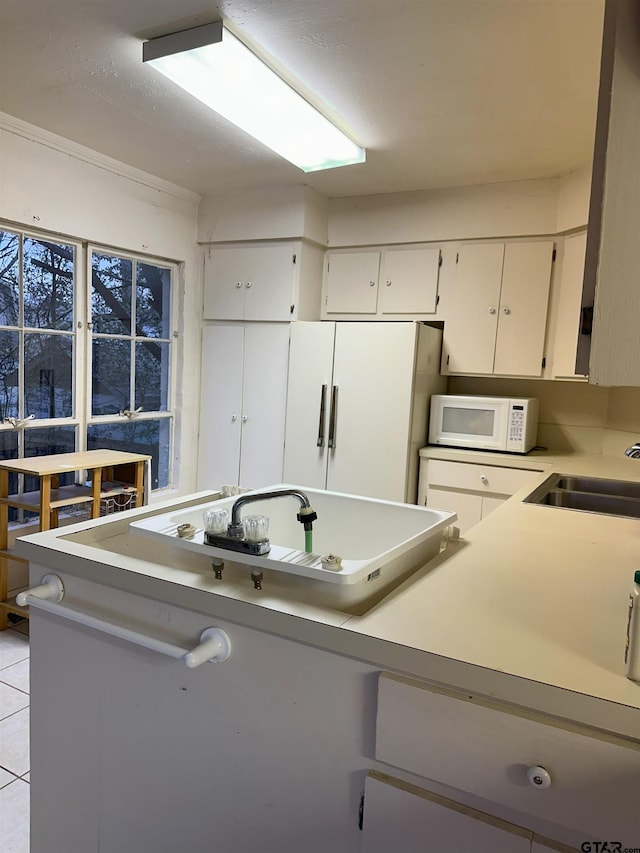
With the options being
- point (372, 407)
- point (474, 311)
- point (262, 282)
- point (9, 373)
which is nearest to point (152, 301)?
point (262, 282)

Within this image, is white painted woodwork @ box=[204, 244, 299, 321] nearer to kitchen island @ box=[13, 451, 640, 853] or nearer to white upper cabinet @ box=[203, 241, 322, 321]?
white upper cabinet @ box=[203, 241, 322, 321]

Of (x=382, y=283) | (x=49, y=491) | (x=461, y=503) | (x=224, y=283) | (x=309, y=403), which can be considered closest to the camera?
(x=49, y=491)

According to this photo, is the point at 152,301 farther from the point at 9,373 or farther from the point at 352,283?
the point at 352,283

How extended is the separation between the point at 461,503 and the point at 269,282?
1817 millimetres

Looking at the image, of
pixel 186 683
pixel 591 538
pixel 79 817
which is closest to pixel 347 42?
pixel 591 538

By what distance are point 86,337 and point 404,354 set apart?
5.83ft

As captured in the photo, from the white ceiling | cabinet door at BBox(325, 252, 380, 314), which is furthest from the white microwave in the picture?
the white ceiling

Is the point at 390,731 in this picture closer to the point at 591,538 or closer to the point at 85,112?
the point at 591,538

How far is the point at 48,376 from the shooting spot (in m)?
2.99

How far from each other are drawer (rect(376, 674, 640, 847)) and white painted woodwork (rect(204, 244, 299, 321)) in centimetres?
297

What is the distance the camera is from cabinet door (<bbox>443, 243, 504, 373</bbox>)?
3.22 metres

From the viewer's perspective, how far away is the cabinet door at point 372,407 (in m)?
3.08

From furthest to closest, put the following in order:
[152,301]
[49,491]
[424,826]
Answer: [152,301] → [49,491] → [424,826]

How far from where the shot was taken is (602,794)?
2.24 feet
